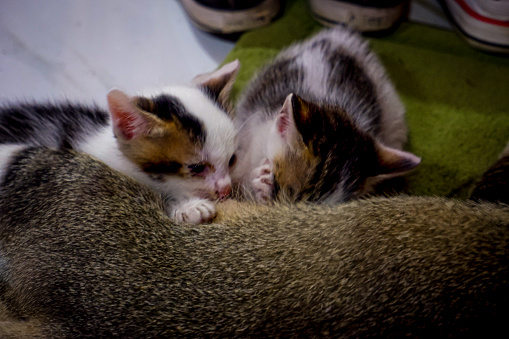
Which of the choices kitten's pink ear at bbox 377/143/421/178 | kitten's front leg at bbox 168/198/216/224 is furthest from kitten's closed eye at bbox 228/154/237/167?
kitten's pink ear at bbox 377/143/421/178

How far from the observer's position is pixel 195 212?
1116 mm

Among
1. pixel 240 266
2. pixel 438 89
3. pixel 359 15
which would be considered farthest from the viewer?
pixel 359 15

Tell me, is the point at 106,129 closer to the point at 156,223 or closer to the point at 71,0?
the point at 156,223

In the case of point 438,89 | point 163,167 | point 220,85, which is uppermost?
point 220,85

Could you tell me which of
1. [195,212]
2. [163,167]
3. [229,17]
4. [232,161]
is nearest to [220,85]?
[232,161]

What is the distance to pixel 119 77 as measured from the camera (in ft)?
6.87

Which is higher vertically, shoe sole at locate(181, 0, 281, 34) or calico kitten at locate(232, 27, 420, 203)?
shoe sole at locate(181, 0, 281, 34)

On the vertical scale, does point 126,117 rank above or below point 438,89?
above

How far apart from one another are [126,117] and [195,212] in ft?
1.01

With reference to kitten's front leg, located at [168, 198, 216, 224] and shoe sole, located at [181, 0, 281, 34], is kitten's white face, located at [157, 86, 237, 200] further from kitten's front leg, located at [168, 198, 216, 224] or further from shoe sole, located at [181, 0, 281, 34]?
shoe sole, located at [181, 0, 281, 34]

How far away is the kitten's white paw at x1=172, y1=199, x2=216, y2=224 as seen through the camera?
1.11m

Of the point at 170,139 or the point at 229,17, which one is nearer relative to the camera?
the point at 170,139

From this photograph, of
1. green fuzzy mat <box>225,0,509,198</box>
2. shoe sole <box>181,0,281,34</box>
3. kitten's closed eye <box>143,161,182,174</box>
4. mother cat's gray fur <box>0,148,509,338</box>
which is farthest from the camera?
shoe sole <box>181,0,281,34</box>

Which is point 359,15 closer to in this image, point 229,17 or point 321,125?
point 229,17
